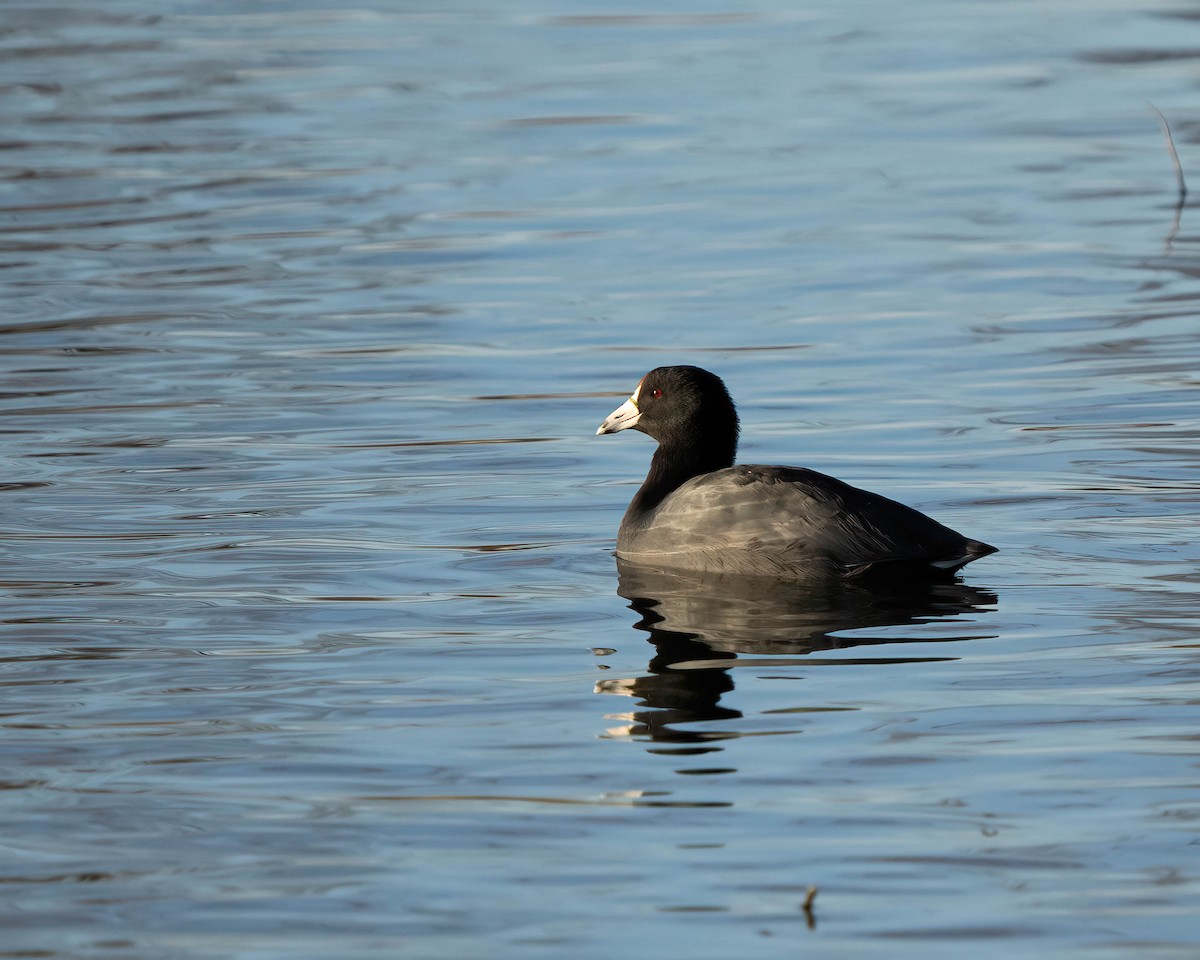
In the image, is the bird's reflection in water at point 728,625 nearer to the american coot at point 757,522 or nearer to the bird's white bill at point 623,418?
the american coot at point 757,522

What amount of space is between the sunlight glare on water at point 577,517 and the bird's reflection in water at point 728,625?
32mm

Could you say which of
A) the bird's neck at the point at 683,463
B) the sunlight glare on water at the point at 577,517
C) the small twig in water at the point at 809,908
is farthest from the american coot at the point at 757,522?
the small twig in water at the point at 809,908

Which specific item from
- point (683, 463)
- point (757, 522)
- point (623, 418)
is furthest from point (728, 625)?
point (623, 418)

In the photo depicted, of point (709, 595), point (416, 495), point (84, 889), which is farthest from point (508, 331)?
point (84, 889)

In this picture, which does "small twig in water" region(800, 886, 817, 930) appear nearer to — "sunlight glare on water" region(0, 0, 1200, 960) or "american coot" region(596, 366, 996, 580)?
"sunlight glare on water" region(0, 0, 1200, 960)

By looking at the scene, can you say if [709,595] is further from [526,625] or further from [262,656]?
[262,656]

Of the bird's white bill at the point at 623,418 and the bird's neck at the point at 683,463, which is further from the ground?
the bird's white bill at the point at 623,418

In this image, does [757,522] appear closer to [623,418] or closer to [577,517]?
[623,418]

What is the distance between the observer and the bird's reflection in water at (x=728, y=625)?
6957 millimetres

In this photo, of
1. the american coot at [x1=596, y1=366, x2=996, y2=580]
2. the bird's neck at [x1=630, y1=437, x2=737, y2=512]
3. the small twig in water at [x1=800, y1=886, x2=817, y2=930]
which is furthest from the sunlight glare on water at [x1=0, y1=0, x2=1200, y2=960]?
the bird's neck at [x1=630, y1=437, x2=737, y2=512]

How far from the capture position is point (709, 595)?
28.0 ft

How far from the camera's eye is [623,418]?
9750mm

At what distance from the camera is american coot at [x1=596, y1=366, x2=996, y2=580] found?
8438 millimetres

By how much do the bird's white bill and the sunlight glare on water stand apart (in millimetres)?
459
